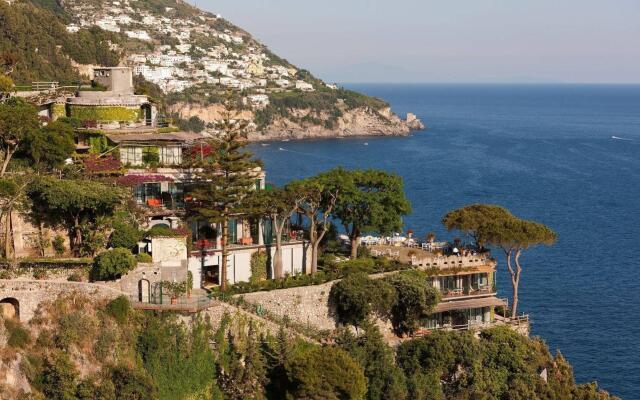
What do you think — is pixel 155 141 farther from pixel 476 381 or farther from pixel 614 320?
pixel 614 320

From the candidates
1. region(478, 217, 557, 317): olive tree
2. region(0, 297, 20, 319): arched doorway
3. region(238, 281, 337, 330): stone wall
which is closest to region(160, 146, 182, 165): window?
region(238, 281, 337, 330): stone wall

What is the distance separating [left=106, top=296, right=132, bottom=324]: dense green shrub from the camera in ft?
102

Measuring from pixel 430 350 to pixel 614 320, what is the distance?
2154 centimetres

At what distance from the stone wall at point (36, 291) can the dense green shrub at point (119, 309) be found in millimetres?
340

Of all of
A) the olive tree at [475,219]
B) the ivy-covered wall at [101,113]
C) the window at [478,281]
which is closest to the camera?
the window at [478,281]

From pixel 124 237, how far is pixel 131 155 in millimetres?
6299

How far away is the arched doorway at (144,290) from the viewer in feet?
107

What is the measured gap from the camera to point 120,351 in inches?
1207

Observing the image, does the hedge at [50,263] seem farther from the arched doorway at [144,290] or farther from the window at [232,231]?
the window at [232,231]

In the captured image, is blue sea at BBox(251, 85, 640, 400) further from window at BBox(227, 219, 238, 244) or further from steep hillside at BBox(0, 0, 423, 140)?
window at BBox(227, 219, 238, 244)

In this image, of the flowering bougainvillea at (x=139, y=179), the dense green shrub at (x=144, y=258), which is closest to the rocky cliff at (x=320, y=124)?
the flowering bougainvillea at (x=139, y=179)

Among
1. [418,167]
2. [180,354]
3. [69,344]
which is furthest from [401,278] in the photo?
[418,167]

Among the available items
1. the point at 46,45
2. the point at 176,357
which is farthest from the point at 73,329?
the point at 46,45

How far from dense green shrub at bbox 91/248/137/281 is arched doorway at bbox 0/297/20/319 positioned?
277 cm
